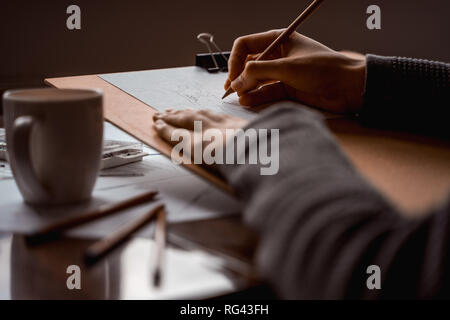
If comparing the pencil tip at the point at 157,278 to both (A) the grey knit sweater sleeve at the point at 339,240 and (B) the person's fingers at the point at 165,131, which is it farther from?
(B) the person's fingers at the point at 165,131

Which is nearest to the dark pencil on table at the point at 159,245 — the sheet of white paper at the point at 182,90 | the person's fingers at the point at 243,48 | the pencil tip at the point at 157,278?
the pencil tip at the point at 157,278

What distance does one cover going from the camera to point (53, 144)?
459mm

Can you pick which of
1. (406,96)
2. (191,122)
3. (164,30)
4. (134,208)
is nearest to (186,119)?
(191,122)

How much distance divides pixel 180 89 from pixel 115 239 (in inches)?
22.0

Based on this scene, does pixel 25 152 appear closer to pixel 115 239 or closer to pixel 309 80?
pixel 115 239

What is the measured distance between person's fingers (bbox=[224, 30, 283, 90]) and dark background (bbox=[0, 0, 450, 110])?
5.36 ft

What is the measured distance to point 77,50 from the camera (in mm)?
2381

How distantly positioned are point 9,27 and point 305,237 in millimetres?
2202

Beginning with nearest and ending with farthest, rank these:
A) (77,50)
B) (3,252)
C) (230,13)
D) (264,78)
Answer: (3,252)
(264,78)
(77,50)
(230,13)

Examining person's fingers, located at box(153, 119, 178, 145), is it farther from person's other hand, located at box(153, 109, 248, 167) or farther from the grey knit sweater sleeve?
the grey knit sweater sleeve

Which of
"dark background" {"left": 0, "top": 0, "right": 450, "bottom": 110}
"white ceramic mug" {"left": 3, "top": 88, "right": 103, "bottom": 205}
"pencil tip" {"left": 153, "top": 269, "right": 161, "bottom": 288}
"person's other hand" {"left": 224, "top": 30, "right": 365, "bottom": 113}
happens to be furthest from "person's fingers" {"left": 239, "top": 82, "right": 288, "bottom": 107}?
"dark background" {"left": 0, "top": 0, "right": 450, "bottom": 110}

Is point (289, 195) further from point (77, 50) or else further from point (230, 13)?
point (230, 13)
